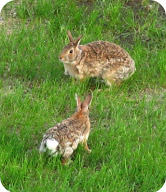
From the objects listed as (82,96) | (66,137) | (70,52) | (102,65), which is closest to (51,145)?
(66,137)

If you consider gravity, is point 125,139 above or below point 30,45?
below

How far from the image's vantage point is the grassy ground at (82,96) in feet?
22.6

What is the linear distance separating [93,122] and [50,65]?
1522 mm

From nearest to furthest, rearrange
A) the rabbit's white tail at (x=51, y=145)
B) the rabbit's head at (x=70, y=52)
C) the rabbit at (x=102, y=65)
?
the rabbit's white tail at (x=51, y=145) < the rabbit's head at (x=70, y=52) < the rabbit at (x=102, y=65)

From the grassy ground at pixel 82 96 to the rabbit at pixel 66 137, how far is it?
0.12m

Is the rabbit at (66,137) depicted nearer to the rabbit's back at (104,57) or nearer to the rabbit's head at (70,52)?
the rabbit's head at (70,52)

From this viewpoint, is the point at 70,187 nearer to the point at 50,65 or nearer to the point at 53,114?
the point at 53,114

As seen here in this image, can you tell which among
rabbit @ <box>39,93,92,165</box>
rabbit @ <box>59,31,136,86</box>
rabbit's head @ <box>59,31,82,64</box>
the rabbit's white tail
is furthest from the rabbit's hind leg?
rabbit @ <box>59,31,136,86</box>

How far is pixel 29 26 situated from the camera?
10.4 metres

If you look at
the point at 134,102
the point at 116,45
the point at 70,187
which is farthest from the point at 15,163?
the point at 116,45

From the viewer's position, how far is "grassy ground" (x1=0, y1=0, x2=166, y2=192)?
6.88m

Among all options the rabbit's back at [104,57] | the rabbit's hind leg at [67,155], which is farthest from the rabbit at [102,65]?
the rabbit's hind leg at [67,155]

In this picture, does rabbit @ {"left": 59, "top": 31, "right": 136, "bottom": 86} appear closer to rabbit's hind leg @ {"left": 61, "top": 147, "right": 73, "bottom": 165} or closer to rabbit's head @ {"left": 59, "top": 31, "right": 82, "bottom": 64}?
rabbit's head @ {"left": 59, "top": 31, "right": 82, "bottom": 64}

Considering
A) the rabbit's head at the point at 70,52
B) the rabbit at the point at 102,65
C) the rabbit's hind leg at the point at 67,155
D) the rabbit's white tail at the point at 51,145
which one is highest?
the rabbit's head at the point at 70,52
